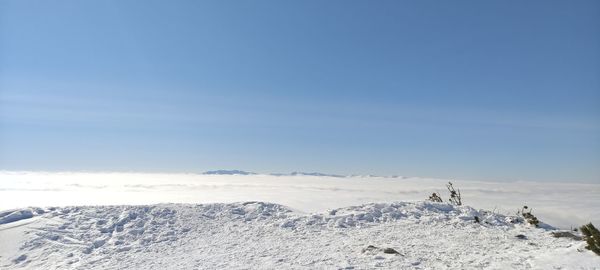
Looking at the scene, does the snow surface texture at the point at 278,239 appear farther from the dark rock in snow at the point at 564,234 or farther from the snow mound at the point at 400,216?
the dark rock in snow at the point at 564,234

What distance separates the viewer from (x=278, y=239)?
15.0 m

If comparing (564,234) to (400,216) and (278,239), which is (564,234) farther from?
(278,239)

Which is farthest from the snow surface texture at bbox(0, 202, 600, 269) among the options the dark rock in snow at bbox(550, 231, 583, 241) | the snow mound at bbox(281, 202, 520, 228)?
the dark rock in snow at bbox(550, 231, 583, 241)

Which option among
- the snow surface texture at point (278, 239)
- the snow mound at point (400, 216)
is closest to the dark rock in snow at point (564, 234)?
the snow surface texture at point (278, 239)

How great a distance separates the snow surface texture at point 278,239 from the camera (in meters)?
12.2

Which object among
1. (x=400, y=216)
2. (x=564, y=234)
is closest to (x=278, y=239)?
(x=400, y=216)

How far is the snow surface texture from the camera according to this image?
12.2 metres

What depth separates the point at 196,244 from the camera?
48.9ft

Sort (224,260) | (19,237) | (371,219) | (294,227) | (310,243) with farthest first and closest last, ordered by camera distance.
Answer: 1. (371,219)
2. (294,227)
3. (19,237)
4. (310,243)
5. (224,260)

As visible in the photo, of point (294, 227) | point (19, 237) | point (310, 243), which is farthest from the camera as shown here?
point (294, 227)

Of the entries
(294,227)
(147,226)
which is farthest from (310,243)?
(147,226)

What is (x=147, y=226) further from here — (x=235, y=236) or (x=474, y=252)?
(x=474, y=252)

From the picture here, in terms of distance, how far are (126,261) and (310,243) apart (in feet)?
18.5

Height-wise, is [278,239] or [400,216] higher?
[400,216]
